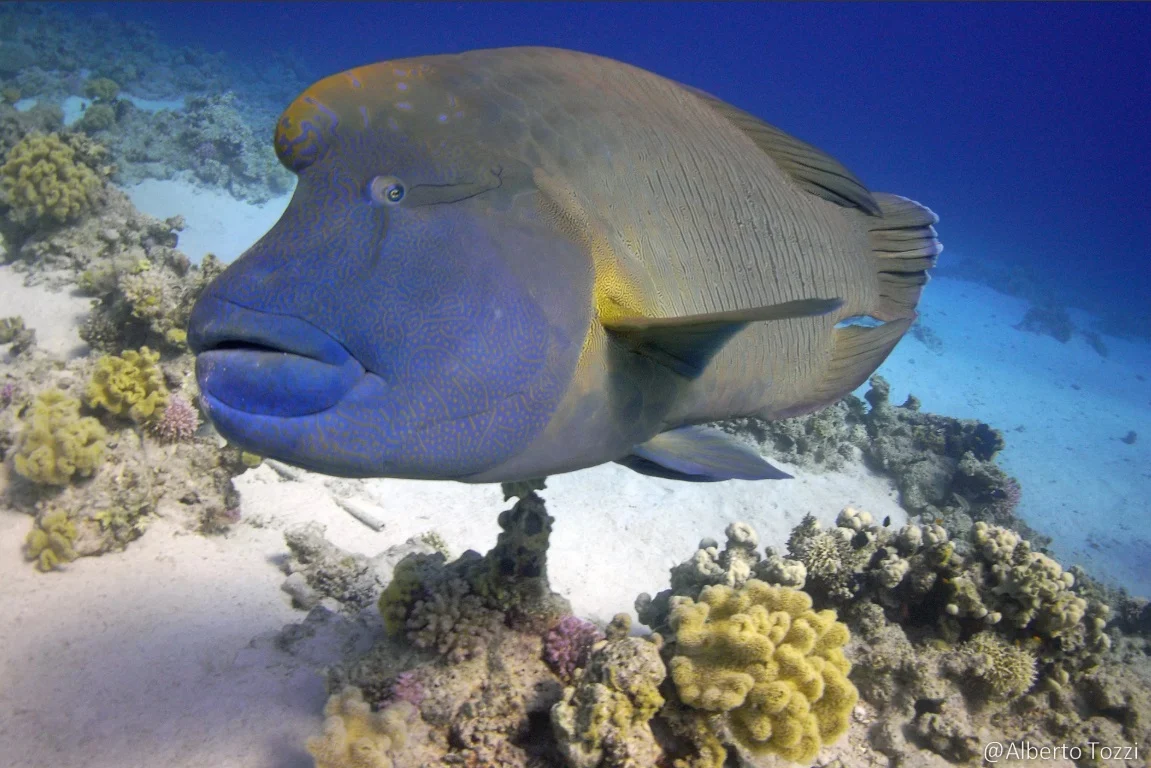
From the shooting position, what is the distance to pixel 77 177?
8.52 meters

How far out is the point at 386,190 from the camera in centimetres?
119

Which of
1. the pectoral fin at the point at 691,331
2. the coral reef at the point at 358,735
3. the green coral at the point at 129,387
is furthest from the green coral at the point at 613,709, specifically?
the green coral at the point at 129,387

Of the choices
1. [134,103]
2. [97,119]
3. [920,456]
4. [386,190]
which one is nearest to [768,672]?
[386,190]

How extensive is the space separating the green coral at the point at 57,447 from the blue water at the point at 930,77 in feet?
135

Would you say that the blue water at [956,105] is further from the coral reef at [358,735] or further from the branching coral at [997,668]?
the coral reef at [358,735]

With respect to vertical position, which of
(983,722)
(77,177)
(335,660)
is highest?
(77,177)

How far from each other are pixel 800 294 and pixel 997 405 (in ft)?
64.3

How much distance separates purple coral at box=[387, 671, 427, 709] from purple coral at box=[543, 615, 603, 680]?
678 millimetres

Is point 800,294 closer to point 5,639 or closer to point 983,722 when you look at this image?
point 983,722

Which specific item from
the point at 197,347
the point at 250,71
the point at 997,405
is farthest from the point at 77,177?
the point at 250,71

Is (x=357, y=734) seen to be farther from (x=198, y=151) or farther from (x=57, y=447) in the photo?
(x=198, y=151)

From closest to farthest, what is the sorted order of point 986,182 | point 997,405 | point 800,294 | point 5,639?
point 800,294 < point 5,639 < point 997,405 < point 986,182

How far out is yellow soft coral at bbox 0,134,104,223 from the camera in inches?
323

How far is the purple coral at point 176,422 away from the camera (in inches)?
192
